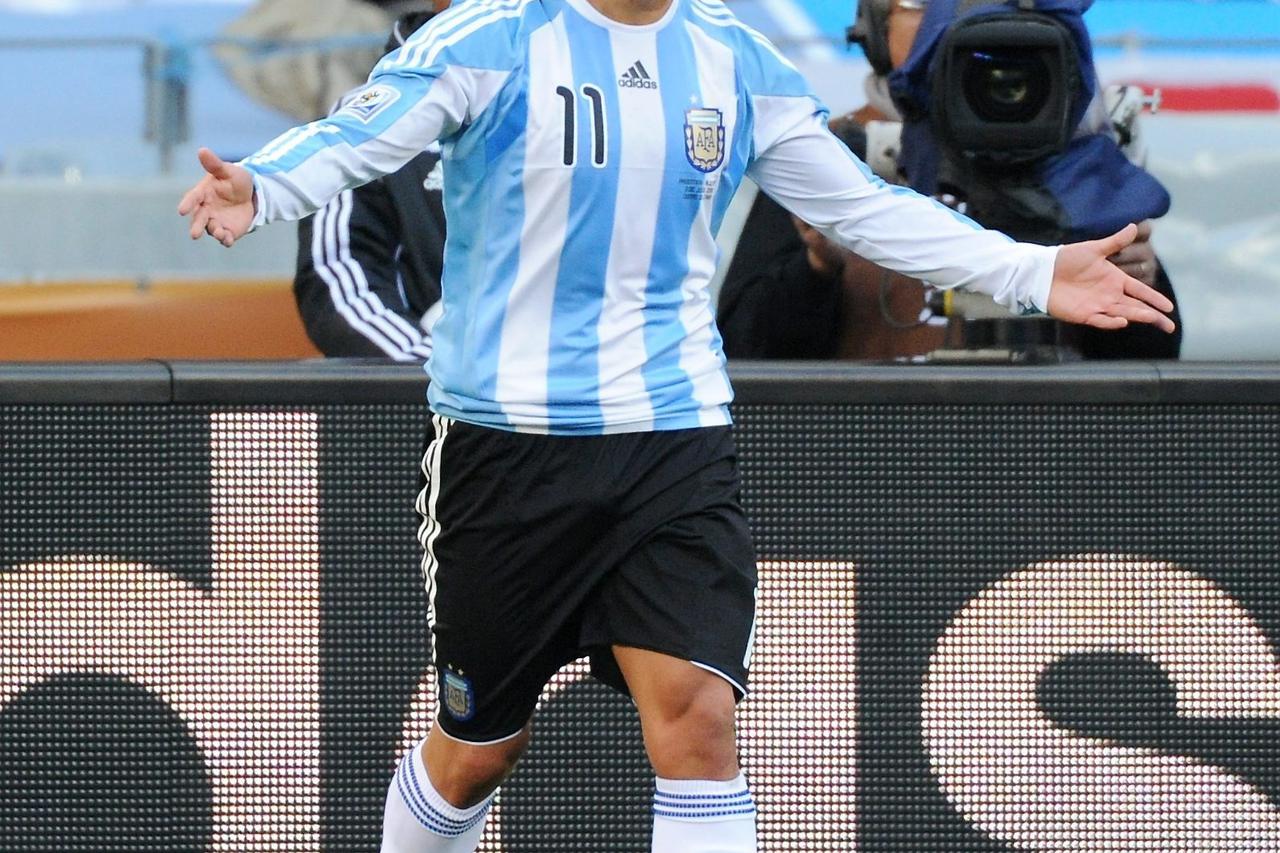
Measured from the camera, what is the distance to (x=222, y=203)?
9.37 ft

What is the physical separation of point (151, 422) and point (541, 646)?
1.04 m

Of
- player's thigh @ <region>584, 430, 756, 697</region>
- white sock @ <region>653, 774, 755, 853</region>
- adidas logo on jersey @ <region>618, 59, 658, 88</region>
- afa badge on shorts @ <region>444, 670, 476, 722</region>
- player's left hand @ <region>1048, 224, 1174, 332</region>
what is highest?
adidas logo on jersey @ <region>618, 59, 658, 88</region>

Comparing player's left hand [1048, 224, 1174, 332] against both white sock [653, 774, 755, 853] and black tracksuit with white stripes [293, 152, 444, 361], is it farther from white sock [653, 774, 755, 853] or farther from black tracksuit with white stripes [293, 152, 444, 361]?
black tracksuit with white stripes [293, 152, 444, 361]

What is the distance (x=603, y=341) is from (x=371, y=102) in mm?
525

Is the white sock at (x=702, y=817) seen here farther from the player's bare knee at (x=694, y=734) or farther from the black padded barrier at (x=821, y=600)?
the black padded barrier at (x=821, y=600)

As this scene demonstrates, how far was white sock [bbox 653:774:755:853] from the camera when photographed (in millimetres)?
3193

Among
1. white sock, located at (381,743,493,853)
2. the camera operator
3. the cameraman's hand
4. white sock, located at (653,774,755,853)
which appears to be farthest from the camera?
the cameraman's hand

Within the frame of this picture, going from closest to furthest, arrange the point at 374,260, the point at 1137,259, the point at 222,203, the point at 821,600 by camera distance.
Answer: the point at 222,203 → the point at 821,600 → the point at 1137,259 → the point at 374,260

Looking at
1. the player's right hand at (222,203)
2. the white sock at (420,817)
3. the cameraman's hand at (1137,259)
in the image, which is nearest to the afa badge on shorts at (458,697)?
the white sock at (420,817)

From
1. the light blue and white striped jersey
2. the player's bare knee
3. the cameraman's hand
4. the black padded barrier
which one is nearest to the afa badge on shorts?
the player's bare knee

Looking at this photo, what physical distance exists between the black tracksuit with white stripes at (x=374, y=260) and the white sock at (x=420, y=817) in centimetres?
124

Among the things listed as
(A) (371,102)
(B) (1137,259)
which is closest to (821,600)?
(B) (1137,259)

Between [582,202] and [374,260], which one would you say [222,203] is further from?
[374,260]

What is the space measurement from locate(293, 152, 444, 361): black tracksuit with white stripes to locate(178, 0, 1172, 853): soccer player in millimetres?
1140
